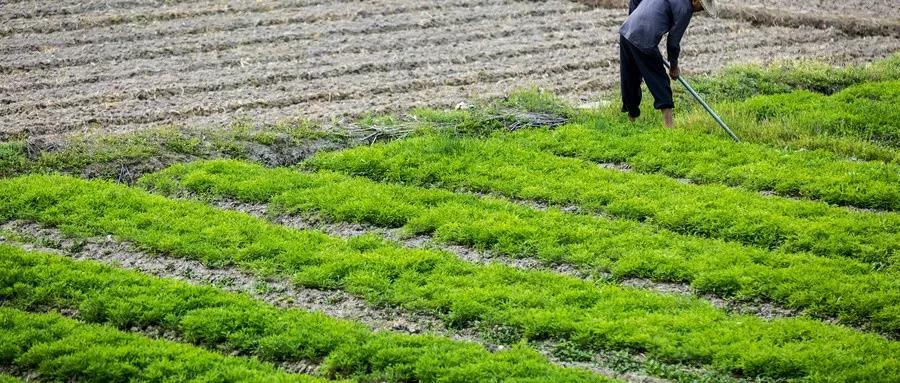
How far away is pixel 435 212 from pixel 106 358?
379 cm

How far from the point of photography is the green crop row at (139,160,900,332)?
338 inches

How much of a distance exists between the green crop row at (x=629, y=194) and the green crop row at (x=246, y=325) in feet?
10.4

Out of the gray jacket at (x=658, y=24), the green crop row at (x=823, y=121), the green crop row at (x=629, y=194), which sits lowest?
the green crop row at (x=823, y=121)

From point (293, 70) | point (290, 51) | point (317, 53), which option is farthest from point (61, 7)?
point (293, 70)

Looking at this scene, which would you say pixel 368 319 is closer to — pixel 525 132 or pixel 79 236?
pixel 79 236

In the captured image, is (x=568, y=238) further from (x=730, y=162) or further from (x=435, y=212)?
(x=730, y=162)

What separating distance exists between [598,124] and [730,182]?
2282 mm

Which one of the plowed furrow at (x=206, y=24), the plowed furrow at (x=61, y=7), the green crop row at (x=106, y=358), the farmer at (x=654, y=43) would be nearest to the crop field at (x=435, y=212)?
the green crop row at (x=106, y=358)

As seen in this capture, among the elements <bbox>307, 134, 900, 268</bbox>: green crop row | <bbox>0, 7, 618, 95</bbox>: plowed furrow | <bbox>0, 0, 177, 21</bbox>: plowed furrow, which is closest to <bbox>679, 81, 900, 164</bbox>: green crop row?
<bbox>307, 134, 900, 268</bbox>: green crop row

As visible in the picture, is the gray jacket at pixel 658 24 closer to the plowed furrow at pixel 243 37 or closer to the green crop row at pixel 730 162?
the green crop row at pixel 730 162

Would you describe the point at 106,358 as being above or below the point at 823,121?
above

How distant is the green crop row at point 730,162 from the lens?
11.0 meters

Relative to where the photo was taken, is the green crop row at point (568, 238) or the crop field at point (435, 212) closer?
the crop field at point (435, 212)

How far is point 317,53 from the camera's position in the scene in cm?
1727
